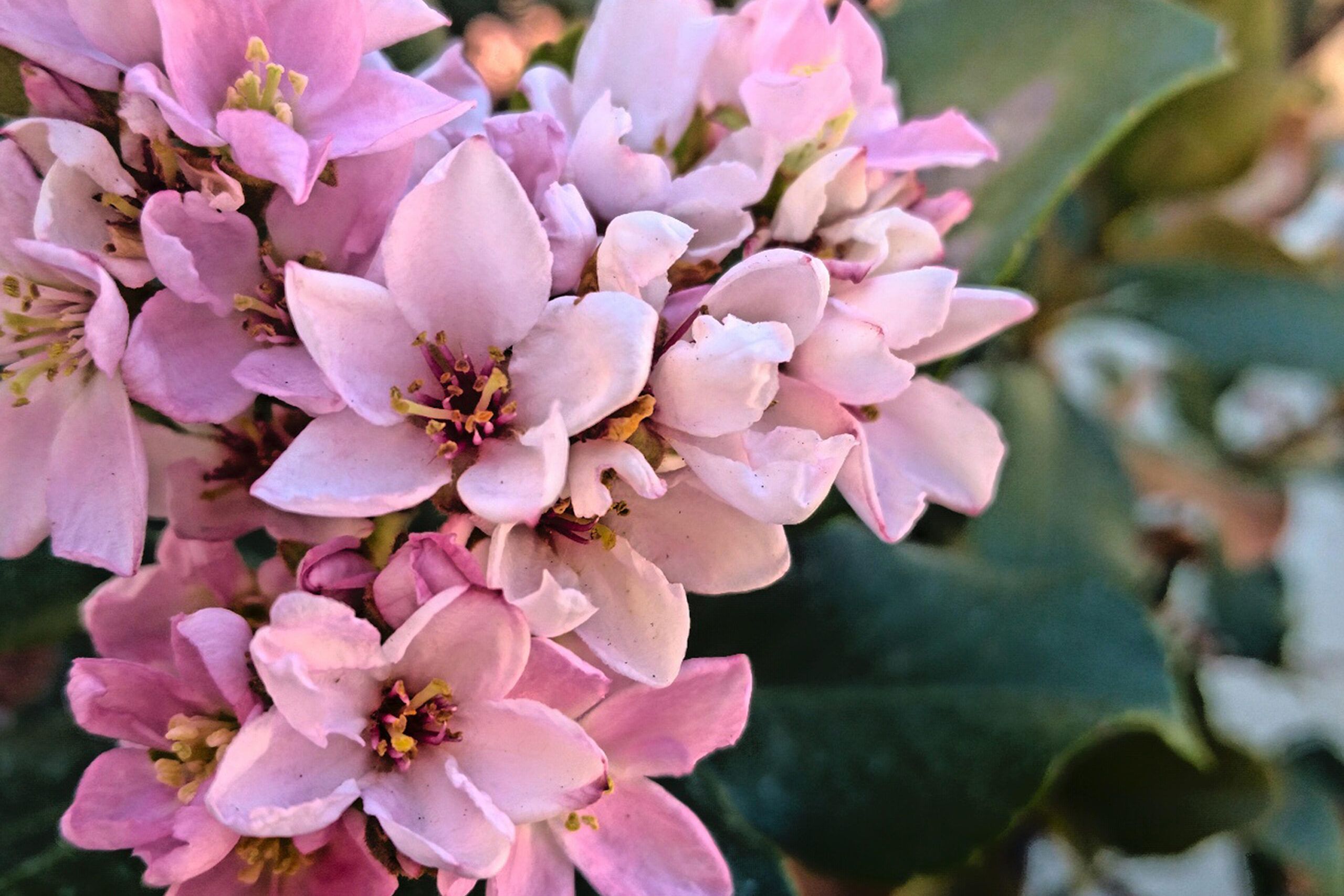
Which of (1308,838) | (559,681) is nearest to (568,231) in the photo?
(559,681)

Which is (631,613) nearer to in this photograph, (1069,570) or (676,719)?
(676,719)

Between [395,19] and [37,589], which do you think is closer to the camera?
[395,19]

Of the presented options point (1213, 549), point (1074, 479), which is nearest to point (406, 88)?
point (1074, 479)

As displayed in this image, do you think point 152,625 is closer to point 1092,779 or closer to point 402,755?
point 402,755

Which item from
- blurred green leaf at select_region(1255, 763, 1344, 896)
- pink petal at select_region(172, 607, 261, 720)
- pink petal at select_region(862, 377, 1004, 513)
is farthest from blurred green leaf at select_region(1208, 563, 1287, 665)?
pink petal at select_region(172, 607, 261, 720)

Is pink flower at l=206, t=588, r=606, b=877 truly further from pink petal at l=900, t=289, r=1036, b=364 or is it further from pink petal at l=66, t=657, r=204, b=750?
pink petal at l=900, t=289, r=1036, b=364
